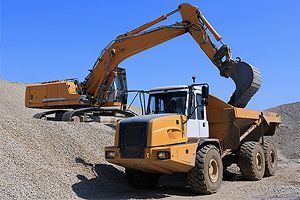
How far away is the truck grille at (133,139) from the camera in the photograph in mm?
9961

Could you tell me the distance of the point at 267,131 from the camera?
51.9 ft

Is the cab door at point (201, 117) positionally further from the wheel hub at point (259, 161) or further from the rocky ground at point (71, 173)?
the wheel hub at point (259, 161)

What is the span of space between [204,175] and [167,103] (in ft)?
7.51

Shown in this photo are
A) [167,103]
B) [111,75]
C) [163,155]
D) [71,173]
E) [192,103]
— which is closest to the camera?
[163,155]

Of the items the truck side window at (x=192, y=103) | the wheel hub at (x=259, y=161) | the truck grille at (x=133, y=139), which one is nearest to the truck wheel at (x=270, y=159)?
the wheel hub at (x=259, y=161)

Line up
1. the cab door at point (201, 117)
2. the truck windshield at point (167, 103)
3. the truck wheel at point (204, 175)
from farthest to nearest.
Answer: the cab door at point (201, 117), the truck windshield at point (167, 103), the truck wheel at point (204, 175)

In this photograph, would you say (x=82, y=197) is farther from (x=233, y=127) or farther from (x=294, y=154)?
(x=294, y=154)

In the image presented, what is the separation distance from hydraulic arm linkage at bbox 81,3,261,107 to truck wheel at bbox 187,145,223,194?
3.58 metres

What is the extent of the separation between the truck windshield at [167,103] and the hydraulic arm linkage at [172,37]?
10.8 feet

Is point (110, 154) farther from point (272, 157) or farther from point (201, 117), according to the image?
point (272, 157)

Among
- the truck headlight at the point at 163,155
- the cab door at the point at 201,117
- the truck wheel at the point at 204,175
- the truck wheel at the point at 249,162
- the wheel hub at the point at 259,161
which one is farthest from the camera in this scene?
the wheel hub at the point at 259,161

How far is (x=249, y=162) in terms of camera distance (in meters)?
13.0

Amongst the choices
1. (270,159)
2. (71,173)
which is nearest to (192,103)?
(71,173)

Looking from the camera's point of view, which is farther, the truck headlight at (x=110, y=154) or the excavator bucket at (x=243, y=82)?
the excavator bucket at (x=243, y=82)
